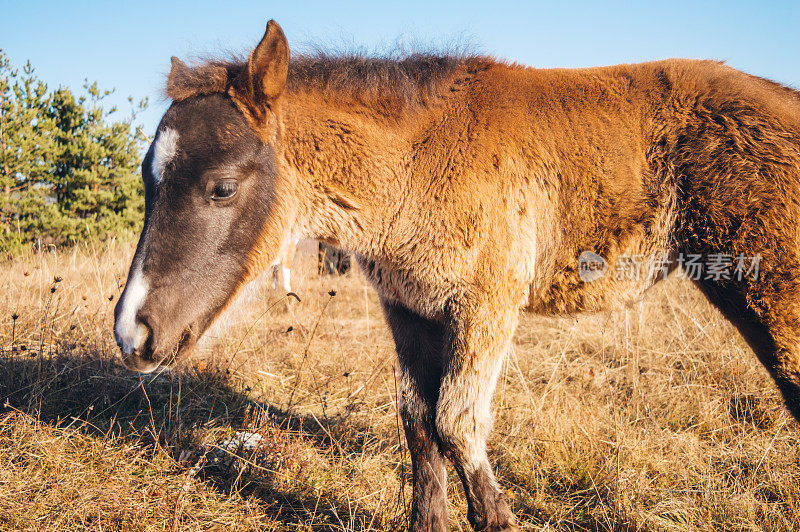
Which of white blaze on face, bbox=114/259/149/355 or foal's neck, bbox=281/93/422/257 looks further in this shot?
foal's neck, bbox=281/93/422/257

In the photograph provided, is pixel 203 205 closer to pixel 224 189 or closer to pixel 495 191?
pixel 224 189

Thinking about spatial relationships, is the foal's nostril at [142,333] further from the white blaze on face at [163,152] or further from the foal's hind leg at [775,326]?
the foal's hind leg at [775,326]

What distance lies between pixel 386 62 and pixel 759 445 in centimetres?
368

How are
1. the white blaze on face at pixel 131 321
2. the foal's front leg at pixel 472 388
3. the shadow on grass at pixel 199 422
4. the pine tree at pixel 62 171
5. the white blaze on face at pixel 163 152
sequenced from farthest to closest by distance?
the pine tree at pixel 62 171
the shadow on grass at pixel 199 422
the foal's front leg at pixel 472 388
the white blaze on face at pixel 163 152
the white blaze on face at pixel 131 321

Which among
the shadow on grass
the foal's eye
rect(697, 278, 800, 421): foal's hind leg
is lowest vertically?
the shadow on grass

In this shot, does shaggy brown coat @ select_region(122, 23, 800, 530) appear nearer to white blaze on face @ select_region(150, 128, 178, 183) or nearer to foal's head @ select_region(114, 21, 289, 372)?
foal's head @ select_region(114, 21, 289, 372)

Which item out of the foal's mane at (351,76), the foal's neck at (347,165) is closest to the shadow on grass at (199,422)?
the foal's neck at (347,165)

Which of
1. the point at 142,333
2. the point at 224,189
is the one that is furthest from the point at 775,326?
the point at 142,333

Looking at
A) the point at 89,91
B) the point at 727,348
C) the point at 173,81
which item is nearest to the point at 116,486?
the point at 173,81

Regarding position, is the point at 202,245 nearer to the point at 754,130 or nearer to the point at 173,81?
the point at 173,81

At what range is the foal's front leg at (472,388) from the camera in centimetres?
241

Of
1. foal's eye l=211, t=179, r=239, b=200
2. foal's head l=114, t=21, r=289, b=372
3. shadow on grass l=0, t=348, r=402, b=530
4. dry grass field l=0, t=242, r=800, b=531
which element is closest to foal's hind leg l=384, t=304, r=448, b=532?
dry grass field l=0, t=242, r=800, b=531

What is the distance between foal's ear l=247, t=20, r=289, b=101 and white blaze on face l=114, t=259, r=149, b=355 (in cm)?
106

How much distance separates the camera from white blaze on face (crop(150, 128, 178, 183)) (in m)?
2.25
